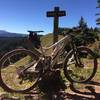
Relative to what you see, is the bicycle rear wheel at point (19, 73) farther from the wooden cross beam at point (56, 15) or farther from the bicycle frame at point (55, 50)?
the wooden cross beam at point (56, 15)

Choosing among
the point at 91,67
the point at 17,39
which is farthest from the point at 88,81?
the point at 17,39

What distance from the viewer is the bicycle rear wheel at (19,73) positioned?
661 cm

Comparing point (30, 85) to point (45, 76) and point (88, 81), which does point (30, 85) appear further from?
point (88, 81)

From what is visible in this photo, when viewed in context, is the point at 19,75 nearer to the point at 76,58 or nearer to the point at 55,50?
the point at 55,50

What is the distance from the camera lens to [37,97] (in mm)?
6340

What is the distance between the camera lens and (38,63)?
22.4ft

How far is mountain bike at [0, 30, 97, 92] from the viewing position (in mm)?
6741

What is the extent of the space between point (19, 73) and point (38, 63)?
1.69ft

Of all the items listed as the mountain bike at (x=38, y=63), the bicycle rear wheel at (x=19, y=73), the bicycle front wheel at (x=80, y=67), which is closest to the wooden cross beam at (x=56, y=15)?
the bicycle front wheel at (x=80, y=67)

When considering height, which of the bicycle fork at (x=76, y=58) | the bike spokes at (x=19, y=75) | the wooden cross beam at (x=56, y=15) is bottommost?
the bike spokes at (x=19, y=75)

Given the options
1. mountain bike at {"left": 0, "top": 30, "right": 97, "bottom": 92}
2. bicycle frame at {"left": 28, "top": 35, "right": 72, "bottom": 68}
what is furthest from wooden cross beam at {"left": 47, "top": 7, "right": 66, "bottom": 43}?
bicycle frame at {"left": 28, "top": 35, "right": 72, "bottom": 68}

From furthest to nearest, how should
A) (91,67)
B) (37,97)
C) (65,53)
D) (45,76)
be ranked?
(91,67)
(65,53)
(45,76)
(37,97)

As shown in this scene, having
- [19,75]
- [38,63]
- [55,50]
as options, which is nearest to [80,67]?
[55,50]

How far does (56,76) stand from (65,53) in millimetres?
708
